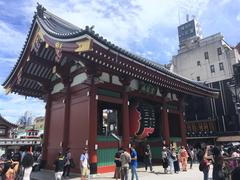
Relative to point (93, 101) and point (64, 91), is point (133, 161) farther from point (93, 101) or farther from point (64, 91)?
point (64, 91)

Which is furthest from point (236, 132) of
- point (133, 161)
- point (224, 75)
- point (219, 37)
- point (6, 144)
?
point (6, 144)

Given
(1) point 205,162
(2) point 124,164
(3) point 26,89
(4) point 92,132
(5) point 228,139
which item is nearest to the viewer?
(1) point 205,162

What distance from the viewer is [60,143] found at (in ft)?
50.5

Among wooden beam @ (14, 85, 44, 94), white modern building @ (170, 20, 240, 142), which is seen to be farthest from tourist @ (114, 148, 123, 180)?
white modern building @ (170, 20, 240, 142)

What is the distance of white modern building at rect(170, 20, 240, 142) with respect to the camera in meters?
35.3

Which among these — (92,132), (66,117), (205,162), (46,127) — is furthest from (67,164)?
(205,162)

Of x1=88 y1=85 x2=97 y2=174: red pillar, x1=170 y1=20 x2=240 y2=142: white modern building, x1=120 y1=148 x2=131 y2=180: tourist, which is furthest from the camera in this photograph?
x1=170 y1=20 x2=240 y2=142: white modern building

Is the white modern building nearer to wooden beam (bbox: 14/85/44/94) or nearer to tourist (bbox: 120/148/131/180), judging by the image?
wooden beam (bbox: 14/85/44/94)

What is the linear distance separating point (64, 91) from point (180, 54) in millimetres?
39825

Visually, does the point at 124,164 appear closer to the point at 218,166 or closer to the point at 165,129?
the point at 218,166

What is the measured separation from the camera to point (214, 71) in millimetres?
43938

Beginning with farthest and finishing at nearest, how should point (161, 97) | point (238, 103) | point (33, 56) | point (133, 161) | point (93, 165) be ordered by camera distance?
point (238, 103) → point (161, 97) → point (33, 56) → point (93, 165) → point (133, 161)

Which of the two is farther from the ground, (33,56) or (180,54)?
(180,54)

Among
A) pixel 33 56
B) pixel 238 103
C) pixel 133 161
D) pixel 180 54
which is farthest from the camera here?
pixel 180 54
